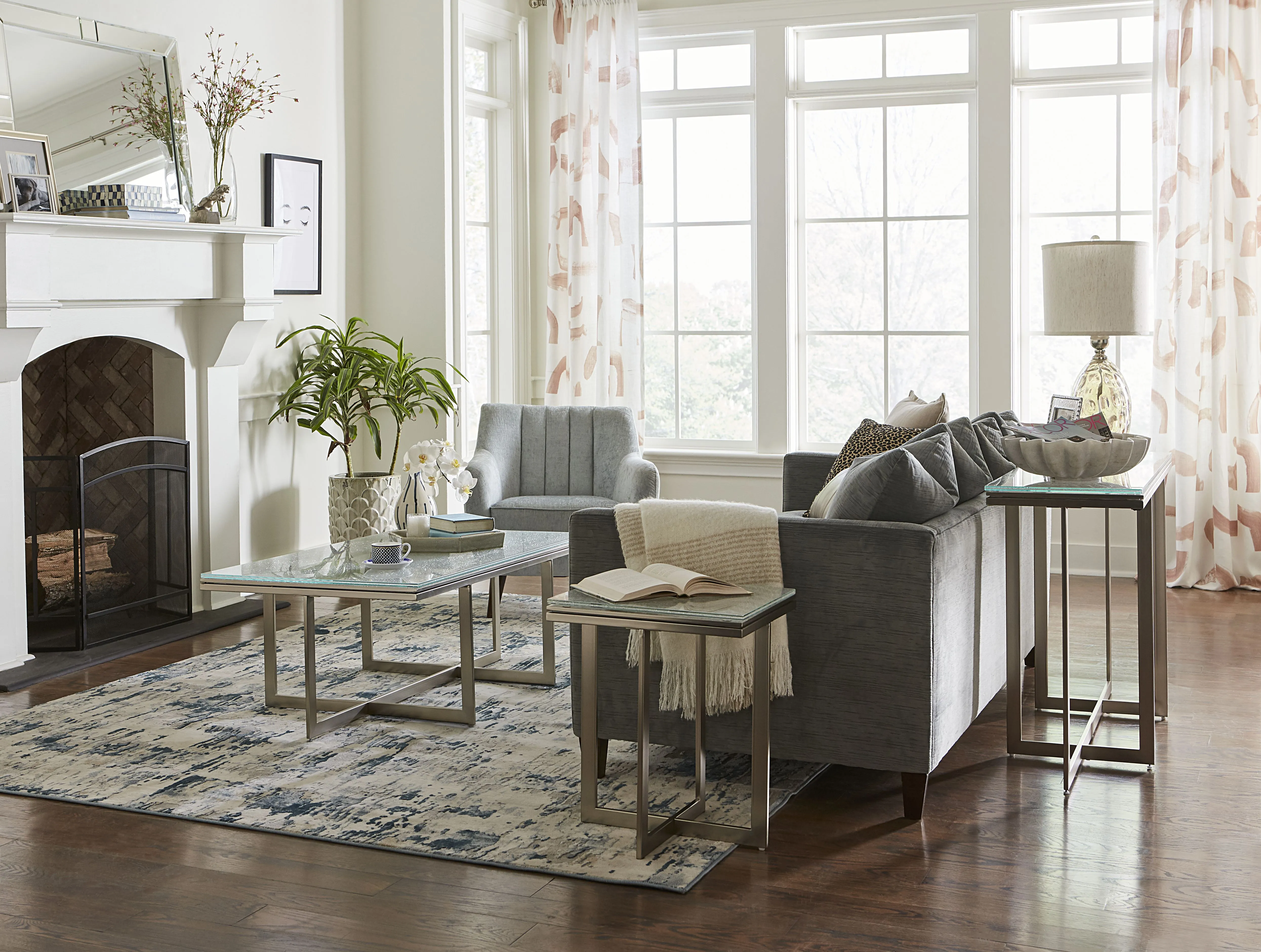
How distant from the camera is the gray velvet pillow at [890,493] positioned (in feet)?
10.1

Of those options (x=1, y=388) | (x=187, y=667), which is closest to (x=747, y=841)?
(x=187, y=667)

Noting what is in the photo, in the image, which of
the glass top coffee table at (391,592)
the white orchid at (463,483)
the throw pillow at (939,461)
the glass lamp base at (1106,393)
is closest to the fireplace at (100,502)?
the glass top coffee table at (391,592)

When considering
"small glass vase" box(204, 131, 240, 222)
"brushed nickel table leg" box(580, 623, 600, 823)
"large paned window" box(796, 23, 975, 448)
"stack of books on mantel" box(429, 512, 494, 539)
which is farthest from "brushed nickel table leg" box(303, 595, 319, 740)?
"large paned window" box(796, 23, 975, 448)

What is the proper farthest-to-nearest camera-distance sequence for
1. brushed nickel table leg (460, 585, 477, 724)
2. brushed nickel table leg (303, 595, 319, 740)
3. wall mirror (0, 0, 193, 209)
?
wall mirror (0, 0, 193, 209) < brushed nickel table leg (460, 585, 477, 724) < brushed nickel table leg (303, 595, 319, 740)

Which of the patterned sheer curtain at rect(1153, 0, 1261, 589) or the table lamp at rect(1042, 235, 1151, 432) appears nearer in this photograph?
the table lamp at rect(1042, 235, 1151, 432)

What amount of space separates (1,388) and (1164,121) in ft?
16.4

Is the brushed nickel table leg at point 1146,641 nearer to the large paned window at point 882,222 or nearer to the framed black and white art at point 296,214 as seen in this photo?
the large paned window at point 882,222

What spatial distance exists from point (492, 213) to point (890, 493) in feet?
14.5

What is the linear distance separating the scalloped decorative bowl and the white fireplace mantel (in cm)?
324

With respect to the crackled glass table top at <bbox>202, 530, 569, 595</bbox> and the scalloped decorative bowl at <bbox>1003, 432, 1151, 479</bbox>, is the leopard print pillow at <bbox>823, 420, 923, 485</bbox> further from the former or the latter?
the crackled glass table top at <bbox>202, 530, 569, 595</bbox>

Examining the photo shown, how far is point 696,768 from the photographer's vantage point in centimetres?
301

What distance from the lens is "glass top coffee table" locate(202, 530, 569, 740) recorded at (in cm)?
359

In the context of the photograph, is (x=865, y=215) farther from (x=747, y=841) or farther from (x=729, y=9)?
(x=747, y=841)

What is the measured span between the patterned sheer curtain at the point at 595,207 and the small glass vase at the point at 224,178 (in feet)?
5.87
